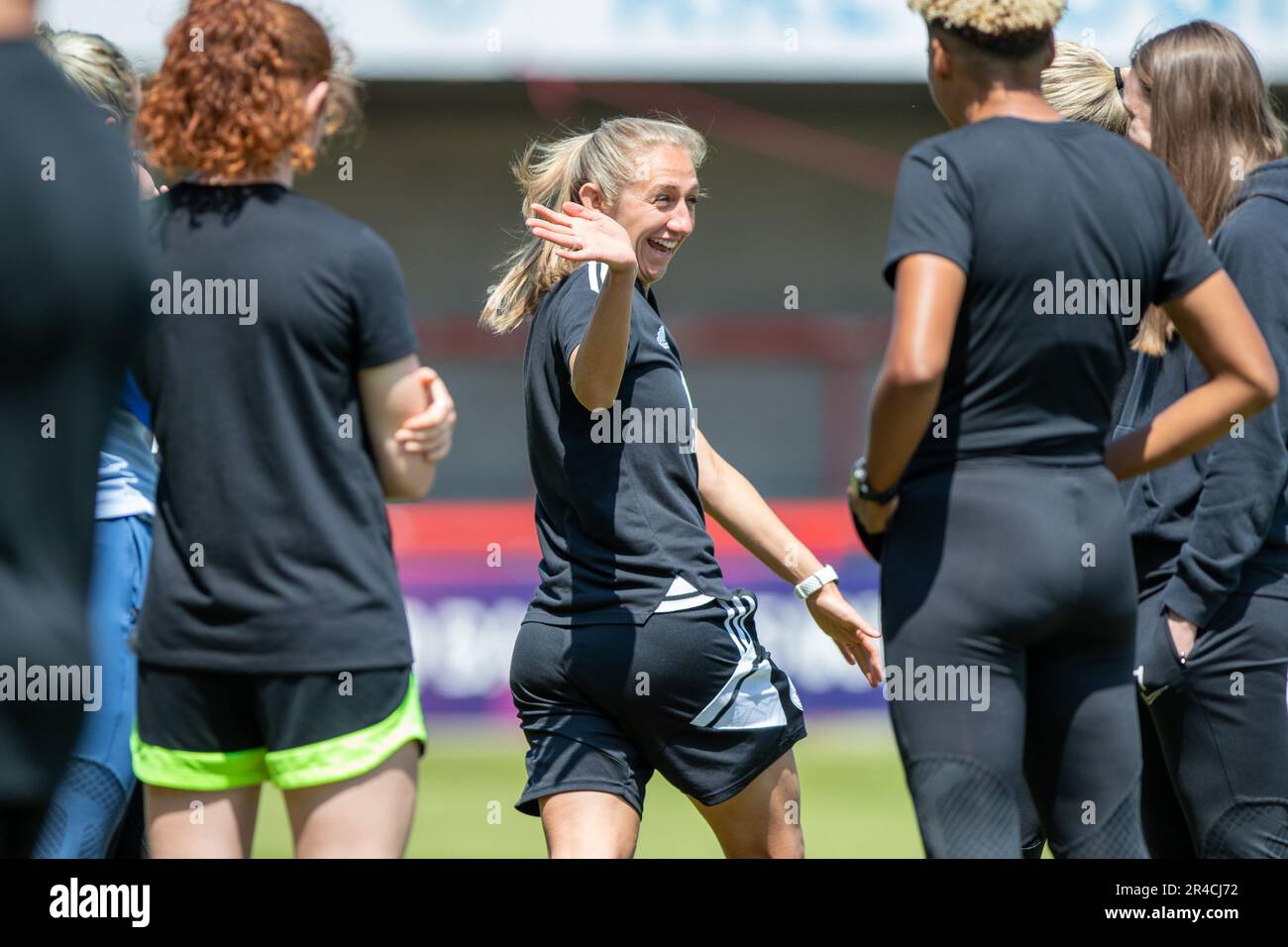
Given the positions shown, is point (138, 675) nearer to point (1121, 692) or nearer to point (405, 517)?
point (1121, 692)

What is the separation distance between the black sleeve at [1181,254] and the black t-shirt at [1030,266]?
3 centimetres

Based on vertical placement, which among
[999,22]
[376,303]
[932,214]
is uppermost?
[999,22]

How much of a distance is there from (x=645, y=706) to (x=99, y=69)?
1839 mm

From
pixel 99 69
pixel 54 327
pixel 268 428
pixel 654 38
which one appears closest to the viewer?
pixel 54 327

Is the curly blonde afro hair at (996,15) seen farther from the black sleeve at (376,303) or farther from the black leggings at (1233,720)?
the black leggings at (1233,720)

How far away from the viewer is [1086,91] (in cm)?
383

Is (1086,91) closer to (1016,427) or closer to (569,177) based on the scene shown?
(569,177)

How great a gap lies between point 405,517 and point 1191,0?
8.41 m

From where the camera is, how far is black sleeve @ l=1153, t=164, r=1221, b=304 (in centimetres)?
263

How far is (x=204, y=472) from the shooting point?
247 centimetres

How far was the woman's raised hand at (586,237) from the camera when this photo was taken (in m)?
2.90

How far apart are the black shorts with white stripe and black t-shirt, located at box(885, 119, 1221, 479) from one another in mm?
809

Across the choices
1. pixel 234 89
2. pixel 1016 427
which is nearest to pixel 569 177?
pixel 234 89

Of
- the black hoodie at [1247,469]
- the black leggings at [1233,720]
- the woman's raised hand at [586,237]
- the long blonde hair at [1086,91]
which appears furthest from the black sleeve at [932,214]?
the long blonde hair at [1086,91]
